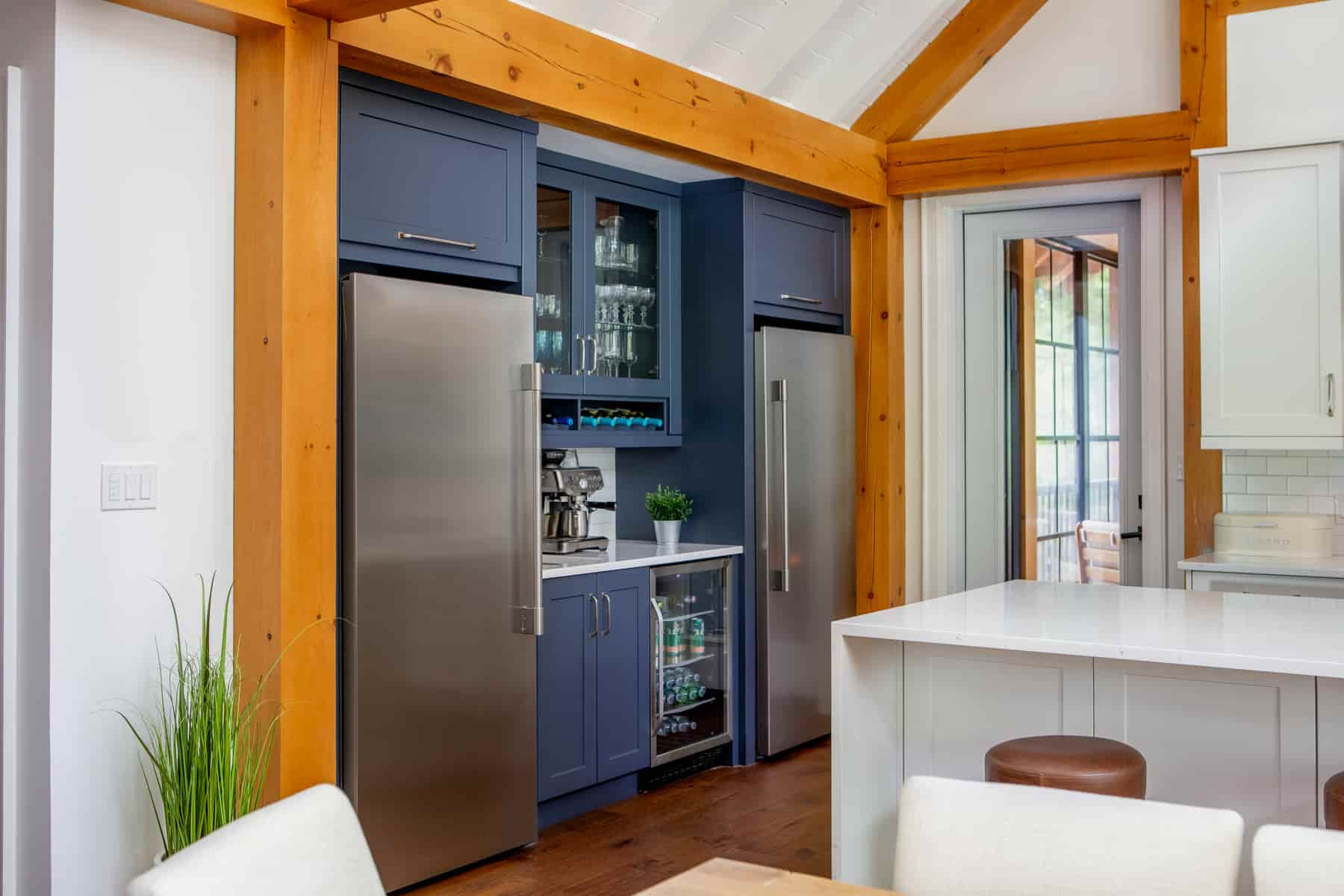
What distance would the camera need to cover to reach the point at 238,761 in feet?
9.13

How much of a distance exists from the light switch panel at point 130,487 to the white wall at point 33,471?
0.13 m

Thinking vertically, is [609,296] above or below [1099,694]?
above

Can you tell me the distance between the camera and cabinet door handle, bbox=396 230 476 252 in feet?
11.2

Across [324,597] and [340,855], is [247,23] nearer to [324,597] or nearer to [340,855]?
[324,597]

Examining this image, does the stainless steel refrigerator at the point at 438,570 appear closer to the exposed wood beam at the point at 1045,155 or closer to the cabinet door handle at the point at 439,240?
the cabinet door handle at the point at 439,240

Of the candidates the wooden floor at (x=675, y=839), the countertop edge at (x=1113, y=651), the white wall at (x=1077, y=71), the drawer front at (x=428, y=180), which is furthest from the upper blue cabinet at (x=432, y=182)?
the white wall at (x=1077, y=71)

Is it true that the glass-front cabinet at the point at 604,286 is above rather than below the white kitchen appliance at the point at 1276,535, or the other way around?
above

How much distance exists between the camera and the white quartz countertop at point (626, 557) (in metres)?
4.10

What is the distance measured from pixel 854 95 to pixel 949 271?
3.02 ft

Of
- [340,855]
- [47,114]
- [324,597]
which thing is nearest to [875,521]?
[324,597]

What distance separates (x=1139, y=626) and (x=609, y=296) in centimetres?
252

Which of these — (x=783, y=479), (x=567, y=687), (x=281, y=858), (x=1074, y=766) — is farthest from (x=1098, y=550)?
(x=281, y=858)

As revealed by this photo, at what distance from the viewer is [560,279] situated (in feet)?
14.3

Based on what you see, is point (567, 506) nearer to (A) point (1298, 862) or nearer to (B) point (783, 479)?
(B) point (783, 479)
